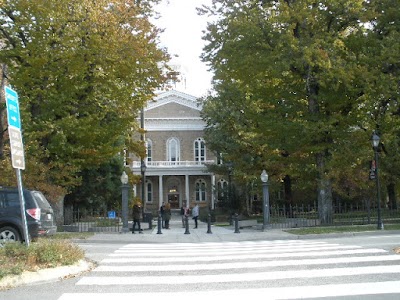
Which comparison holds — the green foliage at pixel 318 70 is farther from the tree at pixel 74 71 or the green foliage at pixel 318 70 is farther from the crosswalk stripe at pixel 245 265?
the crosswalk stripe at pixel 245 265

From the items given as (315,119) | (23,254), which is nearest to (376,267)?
(23,254)

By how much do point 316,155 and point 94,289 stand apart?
64.9 feet

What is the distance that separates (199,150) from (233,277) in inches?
2008

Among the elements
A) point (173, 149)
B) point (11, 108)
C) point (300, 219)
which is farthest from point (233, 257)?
point (173, 149)

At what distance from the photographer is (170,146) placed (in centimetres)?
5978

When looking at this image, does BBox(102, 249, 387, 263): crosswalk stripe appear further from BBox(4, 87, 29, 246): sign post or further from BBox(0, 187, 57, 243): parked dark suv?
BBox(0, 187, 57, 243): parked dark suv

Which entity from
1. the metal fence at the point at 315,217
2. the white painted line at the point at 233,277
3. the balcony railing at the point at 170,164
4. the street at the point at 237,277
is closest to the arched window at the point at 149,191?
the balcony railing at the point at 170,164

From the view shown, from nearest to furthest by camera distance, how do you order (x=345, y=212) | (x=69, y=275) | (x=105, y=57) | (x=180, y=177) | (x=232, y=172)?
(x=69, y=275) → (x=105, y=57) → (x=345, y=212) → (x=232, y=172) → (x=180, y=177)

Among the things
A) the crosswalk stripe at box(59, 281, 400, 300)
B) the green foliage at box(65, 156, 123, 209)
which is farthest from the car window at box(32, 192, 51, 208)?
the green foliage at box(65, 156, 123, 209)

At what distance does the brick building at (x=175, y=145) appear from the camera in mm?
59094

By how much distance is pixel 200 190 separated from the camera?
59.6m

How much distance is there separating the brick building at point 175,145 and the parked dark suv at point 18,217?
4362 cm

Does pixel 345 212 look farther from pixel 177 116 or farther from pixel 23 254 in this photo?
pixel 177 116

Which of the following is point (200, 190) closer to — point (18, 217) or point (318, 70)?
point (318, 70)
